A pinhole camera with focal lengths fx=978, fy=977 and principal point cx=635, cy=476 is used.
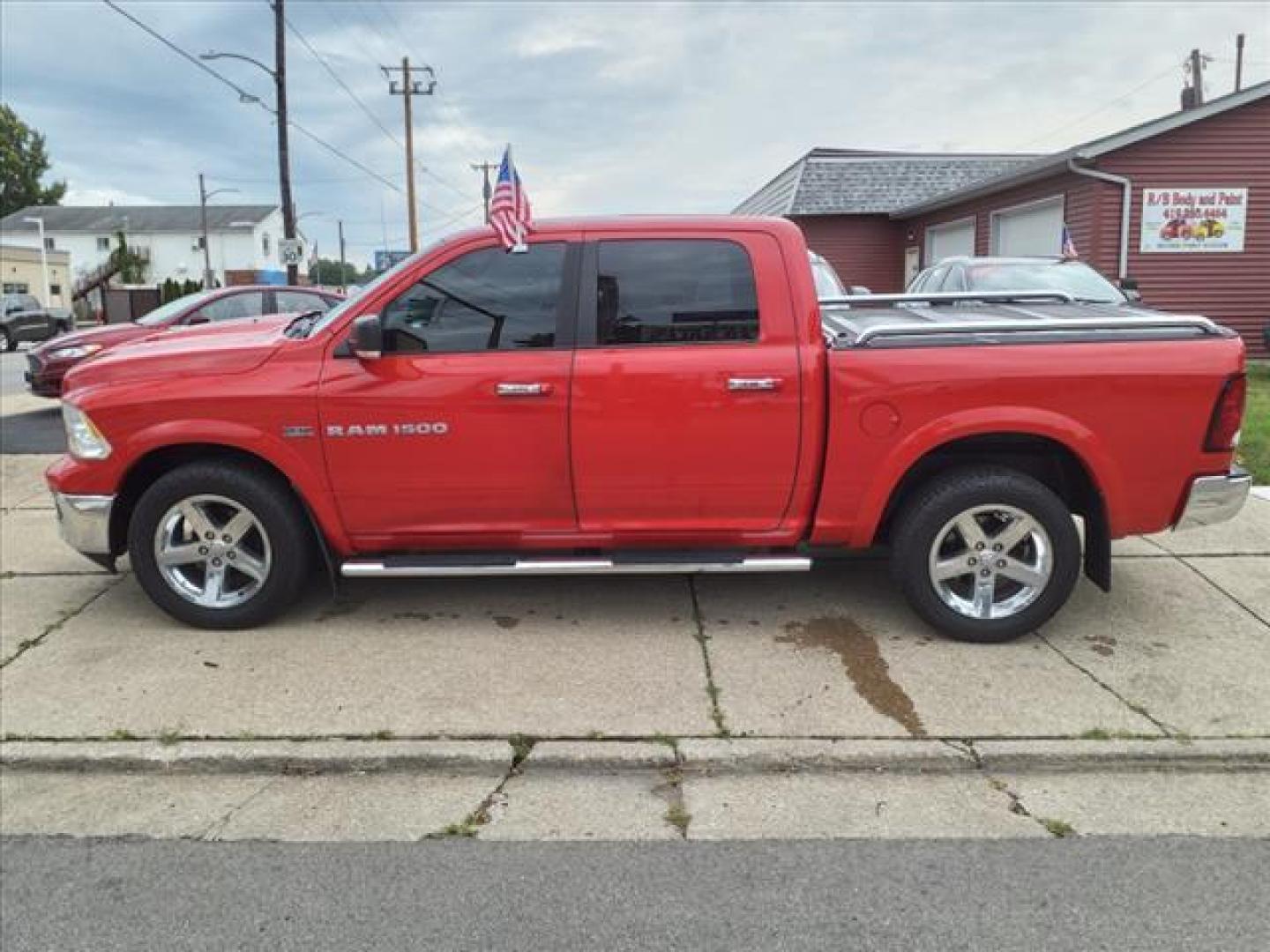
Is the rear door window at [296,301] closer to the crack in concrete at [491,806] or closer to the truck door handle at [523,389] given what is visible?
the truck door handle at [523,389]

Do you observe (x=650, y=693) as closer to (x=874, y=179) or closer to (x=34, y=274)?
(x=874, y=179)

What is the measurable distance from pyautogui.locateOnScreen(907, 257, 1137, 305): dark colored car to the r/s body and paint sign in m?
6.56

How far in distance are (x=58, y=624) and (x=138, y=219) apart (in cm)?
8139

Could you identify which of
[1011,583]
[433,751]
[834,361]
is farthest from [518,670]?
[1011,583]

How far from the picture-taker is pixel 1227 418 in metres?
4.34

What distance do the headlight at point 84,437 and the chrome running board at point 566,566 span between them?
4.15 ft

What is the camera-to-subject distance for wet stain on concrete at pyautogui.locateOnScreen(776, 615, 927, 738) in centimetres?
393

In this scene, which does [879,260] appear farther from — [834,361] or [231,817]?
[231,817]

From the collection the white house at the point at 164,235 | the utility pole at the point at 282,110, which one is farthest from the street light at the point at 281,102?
the white house at the point at 164,235

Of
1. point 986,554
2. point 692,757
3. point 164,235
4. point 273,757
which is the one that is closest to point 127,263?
point 164,235

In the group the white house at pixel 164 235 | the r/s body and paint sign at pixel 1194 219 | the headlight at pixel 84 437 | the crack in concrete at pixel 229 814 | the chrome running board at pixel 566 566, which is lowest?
the crack in concrete at pixel 229 814

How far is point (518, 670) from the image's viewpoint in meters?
4.31

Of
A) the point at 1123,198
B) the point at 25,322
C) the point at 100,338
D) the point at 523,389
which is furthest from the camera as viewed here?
the point at 25,322

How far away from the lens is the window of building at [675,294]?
4.48 meters
